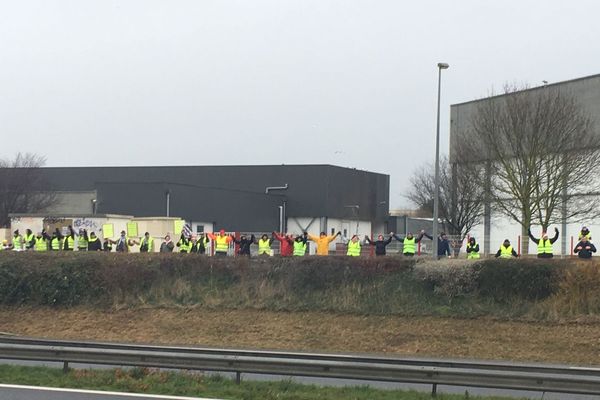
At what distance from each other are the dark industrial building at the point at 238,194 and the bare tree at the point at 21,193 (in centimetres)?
236

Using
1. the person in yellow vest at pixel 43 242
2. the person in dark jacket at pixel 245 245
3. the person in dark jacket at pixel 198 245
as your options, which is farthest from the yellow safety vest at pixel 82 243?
the person in dark jacket at pixel 245 245

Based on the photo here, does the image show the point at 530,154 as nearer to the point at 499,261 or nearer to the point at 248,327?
the point at 499,261

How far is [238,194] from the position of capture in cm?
6138

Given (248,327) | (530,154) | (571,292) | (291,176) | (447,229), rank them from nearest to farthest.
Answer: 1. (571,292)
2. (248,327)
3. (530,154)
4. (447,229)
5. (291,176)

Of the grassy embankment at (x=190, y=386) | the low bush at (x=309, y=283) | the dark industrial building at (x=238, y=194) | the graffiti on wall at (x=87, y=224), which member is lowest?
the grassy embankment at (x=190, y=386)

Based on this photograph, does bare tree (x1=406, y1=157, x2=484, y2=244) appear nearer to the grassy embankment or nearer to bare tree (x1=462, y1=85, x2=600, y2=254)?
bare tree (x1=462, y1=85, x2=600, y2=254)

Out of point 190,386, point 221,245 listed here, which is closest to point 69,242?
point 221,245

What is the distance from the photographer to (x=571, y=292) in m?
18.7

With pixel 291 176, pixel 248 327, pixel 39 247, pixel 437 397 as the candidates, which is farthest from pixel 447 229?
pixel 437 397

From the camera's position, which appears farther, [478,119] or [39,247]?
[478,119]

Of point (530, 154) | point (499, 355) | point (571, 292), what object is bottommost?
point (499, 355)

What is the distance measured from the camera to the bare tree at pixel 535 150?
107 feet

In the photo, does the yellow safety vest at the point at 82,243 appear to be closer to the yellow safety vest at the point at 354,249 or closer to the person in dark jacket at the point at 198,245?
the person in dark jacket at the point at 198,245

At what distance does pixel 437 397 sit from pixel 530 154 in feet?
80.5
